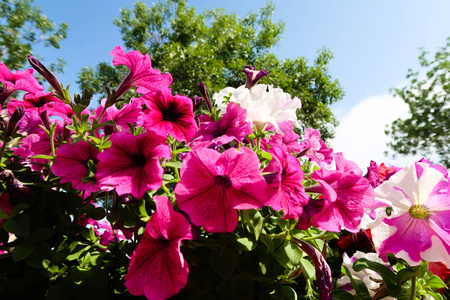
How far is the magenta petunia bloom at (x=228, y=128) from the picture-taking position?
2.57 feet

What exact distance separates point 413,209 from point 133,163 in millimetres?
692

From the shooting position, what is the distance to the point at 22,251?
2.40 ft

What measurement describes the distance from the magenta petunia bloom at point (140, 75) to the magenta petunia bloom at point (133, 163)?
0.23m

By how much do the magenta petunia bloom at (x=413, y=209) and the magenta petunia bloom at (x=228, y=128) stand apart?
1.22 ft

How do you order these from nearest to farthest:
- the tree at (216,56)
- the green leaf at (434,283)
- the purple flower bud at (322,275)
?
the purple flower bud at (322,275)
the green leaf at (434,283)
the tree at (216,56)

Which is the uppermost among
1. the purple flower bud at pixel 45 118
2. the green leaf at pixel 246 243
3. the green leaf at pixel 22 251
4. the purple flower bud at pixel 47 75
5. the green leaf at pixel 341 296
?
the purple flower bud at pixel 47 75

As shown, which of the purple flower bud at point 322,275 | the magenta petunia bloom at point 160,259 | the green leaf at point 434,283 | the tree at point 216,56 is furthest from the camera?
the tree at point 216,56

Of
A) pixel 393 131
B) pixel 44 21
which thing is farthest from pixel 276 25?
pixel 44 21

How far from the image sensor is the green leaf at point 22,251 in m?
0.71

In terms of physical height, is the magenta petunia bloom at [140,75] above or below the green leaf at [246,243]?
above

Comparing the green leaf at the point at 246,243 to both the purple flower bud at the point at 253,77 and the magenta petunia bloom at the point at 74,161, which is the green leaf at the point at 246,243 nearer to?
the magenta petunia bloom at the point at 74,161

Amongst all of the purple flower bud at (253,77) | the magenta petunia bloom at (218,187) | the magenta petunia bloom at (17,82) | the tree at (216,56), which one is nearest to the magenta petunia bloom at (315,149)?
the purple flower bud at (253,77)

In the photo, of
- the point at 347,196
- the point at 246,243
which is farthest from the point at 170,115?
the point at 347,196

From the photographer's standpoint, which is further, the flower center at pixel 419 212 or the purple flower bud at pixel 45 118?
the purple flower bud at pixel 45 118
